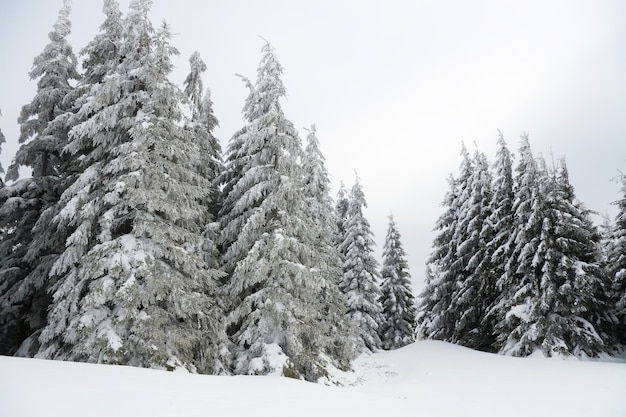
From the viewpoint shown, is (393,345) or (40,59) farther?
(393,345)

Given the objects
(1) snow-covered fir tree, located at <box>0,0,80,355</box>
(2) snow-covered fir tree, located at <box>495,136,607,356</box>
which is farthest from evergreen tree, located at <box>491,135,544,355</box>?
(1) snow-covered fir tree, located at <box>0,0,80,355</box>

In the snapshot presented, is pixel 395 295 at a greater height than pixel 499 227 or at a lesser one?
lesser

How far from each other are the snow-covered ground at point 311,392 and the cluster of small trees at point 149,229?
270 centimetres

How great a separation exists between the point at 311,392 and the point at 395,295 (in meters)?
26.2

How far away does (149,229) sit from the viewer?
1127 cm

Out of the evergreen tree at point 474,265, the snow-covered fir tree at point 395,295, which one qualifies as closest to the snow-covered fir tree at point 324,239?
the evergreen tree at point 474,265

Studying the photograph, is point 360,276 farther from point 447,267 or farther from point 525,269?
point 525,269

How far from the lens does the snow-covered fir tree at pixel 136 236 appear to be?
1040 cm

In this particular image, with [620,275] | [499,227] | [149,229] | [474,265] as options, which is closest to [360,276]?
[474,265]

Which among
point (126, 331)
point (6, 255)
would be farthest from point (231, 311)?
point (6, 255)

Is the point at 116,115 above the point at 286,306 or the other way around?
above

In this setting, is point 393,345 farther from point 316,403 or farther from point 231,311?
point 316,403

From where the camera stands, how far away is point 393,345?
32.5 m

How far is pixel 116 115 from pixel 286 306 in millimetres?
9011
